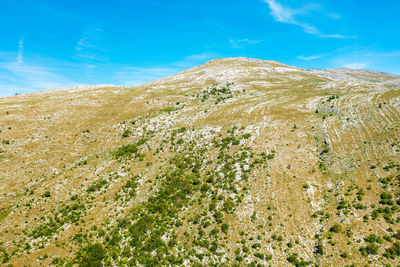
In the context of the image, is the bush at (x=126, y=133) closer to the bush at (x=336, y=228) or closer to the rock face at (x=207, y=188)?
the rock face at (x=207, y=188)

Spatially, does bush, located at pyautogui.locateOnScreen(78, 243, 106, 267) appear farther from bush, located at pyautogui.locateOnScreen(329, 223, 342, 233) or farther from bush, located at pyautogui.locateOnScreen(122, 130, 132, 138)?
bush, located at pyautogui.locateOnScreen(122, 130, 132, 138)

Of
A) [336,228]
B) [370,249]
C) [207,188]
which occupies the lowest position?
[370,249]

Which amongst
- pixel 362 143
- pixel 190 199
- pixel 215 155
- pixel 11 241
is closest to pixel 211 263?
pixel 190 199

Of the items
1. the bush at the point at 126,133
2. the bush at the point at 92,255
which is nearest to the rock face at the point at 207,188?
the bush at the point at 92,255

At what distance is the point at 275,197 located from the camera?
92.7 feet

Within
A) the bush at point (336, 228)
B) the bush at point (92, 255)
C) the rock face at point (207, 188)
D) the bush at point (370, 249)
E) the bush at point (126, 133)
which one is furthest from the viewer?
the bush at point (126, 133)

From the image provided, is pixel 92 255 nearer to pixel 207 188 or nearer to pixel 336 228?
pixel 207 188

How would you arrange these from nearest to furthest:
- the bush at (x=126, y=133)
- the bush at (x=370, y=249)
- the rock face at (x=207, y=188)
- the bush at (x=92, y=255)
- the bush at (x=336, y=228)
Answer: the bush at (x=370, y=249) → the bush at (x=92, y=255) → the bush at (x=336, y=228) → the rock face at (x=207, y=188) → the bush at (x=126, y=133)

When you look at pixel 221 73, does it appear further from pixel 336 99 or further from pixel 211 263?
pixel 211 263

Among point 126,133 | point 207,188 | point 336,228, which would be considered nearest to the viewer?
point 336,228

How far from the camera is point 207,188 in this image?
1260 inches

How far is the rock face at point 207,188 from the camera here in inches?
877

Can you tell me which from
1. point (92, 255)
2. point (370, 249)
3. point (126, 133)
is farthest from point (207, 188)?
point (126, 133)

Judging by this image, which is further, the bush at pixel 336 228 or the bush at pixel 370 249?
the bush at pixel 336 228
